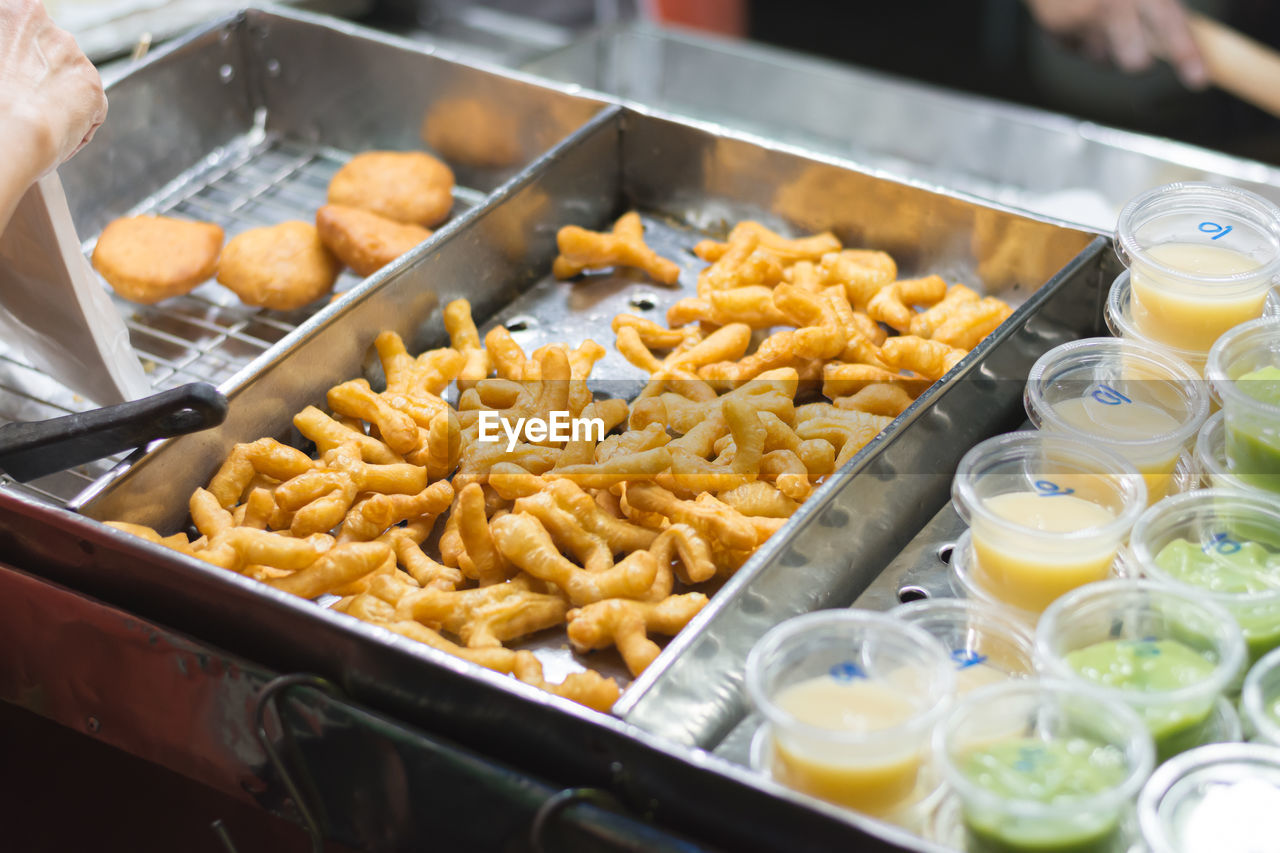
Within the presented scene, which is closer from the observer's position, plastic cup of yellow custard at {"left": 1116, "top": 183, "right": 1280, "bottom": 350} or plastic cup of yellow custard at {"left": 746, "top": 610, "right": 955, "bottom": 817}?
plastic cup of yellow custard at {"left": 746, "top": 610, "right": 955, "bottom": 817}

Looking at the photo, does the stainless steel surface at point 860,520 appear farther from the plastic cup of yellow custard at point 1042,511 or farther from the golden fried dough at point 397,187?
the golden fried dough at point 397,187

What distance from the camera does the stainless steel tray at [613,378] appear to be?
1346mm

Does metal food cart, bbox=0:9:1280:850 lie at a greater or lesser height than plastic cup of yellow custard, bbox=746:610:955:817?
lesser

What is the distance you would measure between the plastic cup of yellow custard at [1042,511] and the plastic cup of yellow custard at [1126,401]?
52 millimetres

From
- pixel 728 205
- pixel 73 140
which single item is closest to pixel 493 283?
pixel 728 205

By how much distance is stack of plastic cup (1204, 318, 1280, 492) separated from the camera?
1.41 meters

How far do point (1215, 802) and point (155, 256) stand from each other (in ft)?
6.27

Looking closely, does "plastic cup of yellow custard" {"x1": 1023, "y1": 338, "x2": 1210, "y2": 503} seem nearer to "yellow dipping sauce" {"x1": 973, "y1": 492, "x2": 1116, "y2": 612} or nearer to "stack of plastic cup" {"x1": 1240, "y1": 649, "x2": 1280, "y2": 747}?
"yellow dipping sauce" {"x1": 973, "y1": 492, "x2": 1116, "y2": 612}

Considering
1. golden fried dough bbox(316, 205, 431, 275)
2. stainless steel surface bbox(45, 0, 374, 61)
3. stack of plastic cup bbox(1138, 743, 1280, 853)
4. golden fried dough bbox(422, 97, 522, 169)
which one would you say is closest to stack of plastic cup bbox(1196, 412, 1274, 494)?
stack of plastic cup bbox(1138, 743, 1280, 853)

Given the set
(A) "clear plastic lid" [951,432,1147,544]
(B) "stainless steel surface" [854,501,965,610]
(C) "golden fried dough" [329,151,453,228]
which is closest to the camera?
(A) "clear plastic lid" [951,432,1147,544]

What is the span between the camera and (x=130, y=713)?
1.58m

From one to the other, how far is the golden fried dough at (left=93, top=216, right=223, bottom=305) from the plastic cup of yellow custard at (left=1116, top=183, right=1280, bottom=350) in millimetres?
1577

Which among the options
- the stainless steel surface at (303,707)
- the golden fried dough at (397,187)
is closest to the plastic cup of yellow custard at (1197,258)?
the stainless steel surface at (303,707)

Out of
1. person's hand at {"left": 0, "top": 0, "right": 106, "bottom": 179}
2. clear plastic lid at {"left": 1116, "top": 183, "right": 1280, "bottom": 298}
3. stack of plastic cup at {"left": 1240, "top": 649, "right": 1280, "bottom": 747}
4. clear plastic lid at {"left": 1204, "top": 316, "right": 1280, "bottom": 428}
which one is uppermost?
person's hand at {"left": 0, "top": 0, "right": 106, "bottom": 179}
